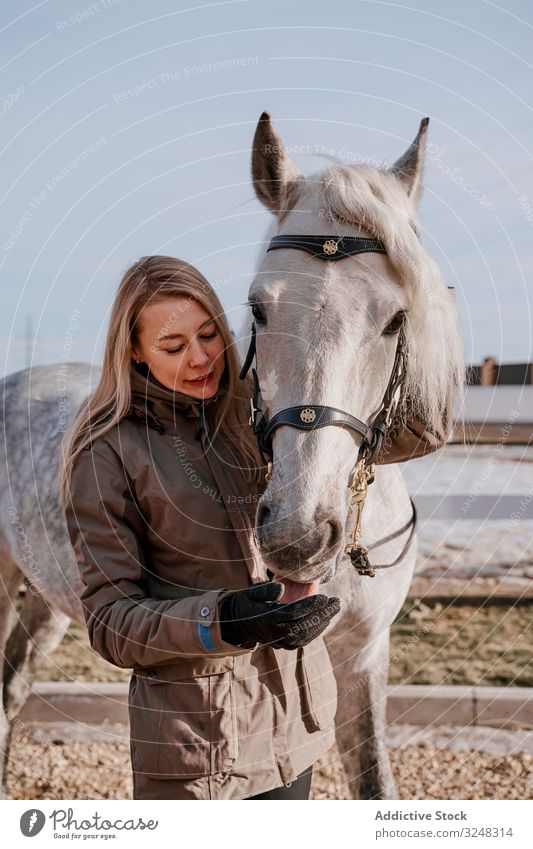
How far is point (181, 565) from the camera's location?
2.01m

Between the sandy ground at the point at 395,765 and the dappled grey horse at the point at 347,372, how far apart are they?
3.69ft

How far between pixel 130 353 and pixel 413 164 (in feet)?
3.32

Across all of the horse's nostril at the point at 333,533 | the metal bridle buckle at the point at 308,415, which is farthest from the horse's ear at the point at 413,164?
the horse's nostril at the point at 333,533

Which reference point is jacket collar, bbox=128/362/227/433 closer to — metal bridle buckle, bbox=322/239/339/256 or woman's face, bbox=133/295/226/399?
woman's face, bbox=133/295/226/399

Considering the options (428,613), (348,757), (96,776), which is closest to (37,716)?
(96,776)

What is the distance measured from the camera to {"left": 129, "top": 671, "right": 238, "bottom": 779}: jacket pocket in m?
1.91

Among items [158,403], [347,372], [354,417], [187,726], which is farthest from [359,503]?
[187,726]

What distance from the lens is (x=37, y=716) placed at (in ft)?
15.6

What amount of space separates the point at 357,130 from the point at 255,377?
1.16 metres

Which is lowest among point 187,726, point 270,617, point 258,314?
point 187,726

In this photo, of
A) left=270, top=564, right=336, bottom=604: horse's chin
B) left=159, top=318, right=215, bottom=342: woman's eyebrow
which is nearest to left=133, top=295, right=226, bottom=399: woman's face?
left=159, top=318, right=215, bottom=342: woman's eyebrow

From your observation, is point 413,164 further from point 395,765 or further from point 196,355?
point 395,765

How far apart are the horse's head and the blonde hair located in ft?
0.50
